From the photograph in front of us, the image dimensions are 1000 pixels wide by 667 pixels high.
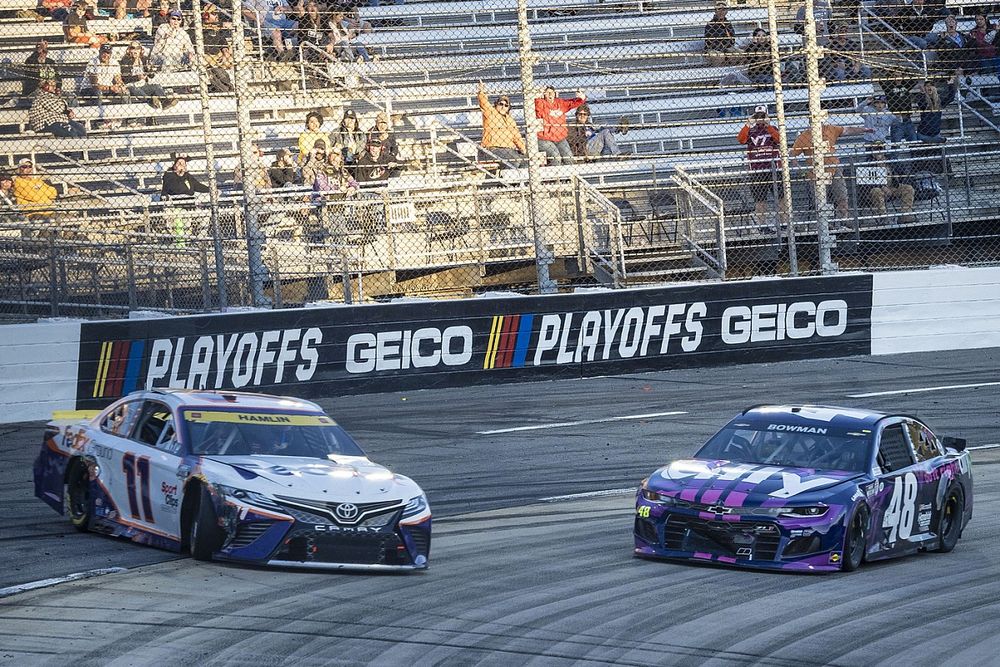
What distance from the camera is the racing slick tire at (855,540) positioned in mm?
9477

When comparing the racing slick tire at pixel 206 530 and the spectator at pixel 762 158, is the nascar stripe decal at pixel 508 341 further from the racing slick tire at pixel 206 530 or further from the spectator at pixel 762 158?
the racing slick tire at pixel 206 530

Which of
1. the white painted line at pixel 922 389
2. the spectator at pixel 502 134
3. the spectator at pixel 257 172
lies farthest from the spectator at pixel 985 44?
the spectator at pixel 257 172

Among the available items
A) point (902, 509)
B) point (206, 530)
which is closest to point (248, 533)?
point (206, 530)

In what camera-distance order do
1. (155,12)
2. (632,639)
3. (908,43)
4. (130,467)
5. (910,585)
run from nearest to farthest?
1. (632,639)
2. (910,585)
3. (130,467)
4. (155,12)
5. (908,43)

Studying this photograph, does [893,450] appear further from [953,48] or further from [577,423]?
[953,48]

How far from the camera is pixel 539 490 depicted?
40.9 ft

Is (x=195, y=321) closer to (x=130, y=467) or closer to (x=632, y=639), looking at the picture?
(x=130, y=467)

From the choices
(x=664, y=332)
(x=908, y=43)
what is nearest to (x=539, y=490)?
(x=664, y=332)

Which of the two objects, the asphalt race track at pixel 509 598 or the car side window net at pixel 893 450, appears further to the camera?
the car side window net at pixel 893 450

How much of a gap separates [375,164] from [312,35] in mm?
2434

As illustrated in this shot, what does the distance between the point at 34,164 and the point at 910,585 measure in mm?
12212

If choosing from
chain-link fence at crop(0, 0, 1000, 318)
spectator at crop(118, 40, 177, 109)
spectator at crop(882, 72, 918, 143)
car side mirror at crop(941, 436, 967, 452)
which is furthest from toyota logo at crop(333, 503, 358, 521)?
spectator at crop(882, 72, 918, 143)

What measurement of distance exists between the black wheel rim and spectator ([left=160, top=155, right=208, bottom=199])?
422 inches

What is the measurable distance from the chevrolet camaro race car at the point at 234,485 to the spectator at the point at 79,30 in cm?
968
